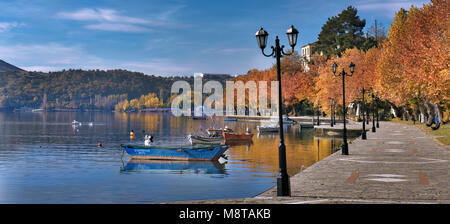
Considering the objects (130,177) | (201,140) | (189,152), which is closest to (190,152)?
(189,152)

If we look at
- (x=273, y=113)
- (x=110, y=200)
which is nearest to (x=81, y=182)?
(x=110, y=200)

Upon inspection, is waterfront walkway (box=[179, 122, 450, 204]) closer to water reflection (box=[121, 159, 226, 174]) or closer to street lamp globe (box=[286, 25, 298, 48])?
street lamp globe (box=[286, 25, 298, 48])

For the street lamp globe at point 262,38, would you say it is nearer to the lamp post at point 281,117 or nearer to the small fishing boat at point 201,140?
the lamp post at point 281,117

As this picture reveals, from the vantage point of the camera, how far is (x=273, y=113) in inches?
5595

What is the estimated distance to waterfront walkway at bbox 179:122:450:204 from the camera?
15211mm

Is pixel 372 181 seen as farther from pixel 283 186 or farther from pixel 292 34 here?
pixel 292 34

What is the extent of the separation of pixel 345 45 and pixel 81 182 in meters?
101

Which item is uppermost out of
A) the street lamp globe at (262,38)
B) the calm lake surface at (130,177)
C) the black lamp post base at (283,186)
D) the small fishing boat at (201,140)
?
the street lamp globe at (262,38)

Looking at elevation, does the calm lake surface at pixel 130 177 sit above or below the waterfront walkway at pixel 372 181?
below

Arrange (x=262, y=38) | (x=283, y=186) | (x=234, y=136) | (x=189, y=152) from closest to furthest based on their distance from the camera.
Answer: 1. (x=283, y=186)
2. (x=262, y=38)
3. (x=189, y=152)
4. (x=234, y=136)

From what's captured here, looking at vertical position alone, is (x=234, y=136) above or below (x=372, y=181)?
below

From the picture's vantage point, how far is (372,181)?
63.0ft

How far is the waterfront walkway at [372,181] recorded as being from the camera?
1521cm

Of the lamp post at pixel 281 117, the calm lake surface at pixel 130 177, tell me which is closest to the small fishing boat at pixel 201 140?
the calm lake surface at pixel 130 177
